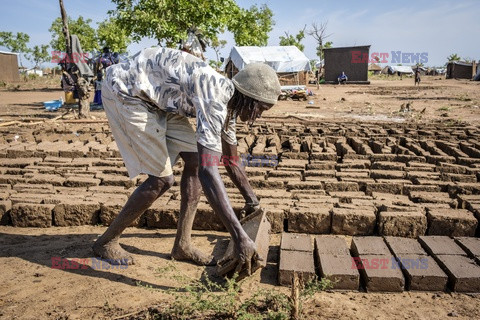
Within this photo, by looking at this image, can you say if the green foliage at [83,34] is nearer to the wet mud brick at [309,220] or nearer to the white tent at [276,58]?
the white tent at [276,58]

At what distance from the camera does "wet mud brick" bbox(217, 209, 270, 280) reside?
7.60ft

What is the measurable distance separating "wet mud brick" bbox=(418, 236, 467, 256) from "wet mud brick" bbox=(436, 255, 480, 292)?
0.07 meters

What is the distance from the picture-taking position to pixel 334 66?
28453 millimetres

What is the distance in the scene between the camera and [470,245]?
2.83m

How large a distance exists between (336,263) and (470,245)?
1.05 metres

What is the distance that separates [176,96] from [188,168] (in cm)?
54

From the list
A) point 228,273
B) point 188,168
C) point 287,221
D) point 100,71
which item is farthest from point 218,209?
point 100,71

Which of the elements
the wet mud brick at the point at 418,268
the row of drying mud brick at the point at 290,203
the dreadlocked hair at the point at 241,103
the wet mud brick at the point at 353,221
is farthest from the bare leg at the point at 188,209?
the wet mud brick at the point at 418,268

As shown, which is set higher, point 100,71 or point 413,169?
point 100,71

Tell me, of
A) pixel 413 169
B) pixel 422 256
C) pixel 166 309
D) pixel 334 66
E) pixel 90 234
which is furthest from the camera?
pixel 334 66

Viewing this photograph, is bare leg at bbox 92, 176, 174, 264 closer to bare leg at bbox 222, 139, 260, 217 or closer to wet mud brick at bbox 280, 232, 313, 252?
bare leg at bbox 222, 139, 260, 217

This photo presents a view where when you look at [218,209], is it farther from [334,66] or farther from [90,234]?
[334,66]

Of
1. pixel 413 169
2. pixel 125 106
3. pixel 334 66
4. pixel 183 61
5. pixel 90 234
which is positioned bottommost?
pixel 90 234

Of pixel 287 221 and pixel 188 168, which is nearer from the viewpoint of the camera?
pixel 188 168
